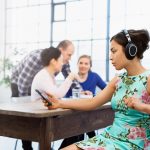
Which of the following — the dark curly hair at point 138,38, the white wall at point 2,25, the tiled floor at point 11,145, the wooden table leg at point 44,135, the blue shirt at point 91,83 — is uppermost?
the white wall at point 2,25

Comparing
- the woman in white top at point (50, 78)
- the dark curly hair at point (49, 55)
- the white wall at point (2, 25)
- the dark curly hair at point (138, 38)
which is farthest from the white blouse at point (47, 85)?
the white wall at point (2, 25)

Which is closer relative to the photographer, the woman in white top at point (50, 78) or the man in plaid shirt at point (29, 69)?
the woman in white top at point (50, 78)

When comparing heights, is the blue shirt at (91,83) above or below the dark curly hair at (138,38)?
below

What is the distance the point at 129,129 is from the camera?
175 centimetres

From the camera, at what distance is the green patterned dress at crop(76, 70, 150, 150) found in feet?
5.66

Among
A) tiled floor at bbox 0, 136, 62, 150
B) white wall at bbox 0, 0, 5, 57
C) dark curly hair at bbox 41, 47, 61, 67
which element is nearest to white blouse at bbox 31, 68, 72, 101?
dark curly hair at bbox 41, 47, 61, 67

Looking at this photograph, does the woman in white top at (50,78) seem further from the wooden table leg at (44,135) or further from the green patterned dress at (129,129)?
the green patterned dress at (129,129)

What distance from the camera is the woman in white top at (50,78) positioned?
2684 mm

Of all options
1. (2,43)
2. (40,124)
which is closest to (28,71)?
(40,124)

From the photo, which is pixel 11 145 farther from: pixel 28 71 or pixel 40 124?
pixel 40 124

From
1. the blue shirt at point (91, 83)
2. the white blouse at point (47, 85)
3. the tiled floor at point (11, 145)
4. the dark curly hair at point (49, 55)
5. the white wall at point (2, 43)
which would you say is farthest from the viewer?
the white wall at point (2, 43)

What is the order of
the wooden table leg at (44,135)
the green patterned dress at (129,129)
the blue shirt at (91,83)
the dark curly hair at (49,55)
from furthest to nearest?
the blue shirt at (91,83) < the dark curly hair at (49,55) < the wooden table leg at (44,135) < the green patterned dress at (129,129)

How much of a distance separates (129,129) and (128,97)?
0.16 metres

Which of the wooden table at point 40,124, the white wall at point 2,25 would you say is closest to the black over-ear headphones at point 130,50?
the wooden table at point 40,124
